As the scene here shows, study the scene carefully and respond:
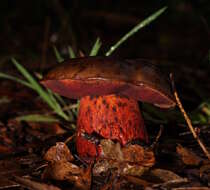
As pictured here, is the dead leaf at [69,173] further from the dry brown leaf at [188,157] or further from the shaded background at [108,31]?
the shaded background at [108,31]

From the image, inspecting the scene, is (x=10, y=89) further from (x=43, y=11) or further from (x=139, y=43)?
(x=139, y=43)

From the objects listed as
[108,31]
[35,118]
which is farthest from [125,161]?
[108,31]

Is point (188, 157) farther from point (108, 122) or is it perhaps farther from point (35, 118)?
point (35, 118)

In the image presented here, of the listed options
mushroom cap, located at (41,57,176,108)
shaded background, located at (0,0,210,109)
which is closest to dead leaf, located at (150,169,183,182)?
mushroom cap, located at (41,57,176,108)

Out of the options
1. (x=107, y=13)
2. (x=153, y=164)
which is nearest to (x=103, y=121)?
(x=153, y=164)

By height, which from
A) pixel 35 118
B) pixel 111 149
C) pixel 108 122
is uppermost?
pixel 35 118

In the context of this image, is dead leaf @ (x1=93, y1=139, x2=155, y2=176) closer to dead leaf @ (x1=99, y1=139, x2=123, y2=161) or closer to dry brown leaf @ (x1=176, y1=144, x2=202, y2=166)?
dead leaf @ (x1=99, y1=139, x2=123, y2=161)
